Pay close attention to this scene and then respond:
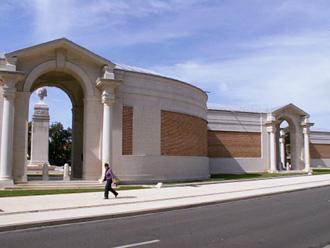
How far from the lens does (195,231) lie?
11.2 meters

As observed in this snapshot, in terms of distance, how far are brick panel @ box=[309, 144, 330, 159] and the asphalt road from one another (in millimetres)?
55315

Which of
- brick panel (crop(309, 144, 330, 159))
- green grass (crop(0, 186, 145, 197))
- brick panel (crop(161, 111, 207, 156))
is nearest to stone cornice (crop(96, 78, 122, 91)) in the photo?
brick panel (crop(161, 111, 207, 156))

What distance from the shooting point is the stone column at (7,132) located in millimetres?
23812

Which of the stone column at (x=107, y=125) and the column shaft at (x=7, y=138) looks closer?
the column shaft at (x=7, y=138)

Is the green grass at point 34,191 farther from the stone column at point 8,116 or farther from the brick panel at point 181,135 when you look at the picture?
the brick panel at point 181,135

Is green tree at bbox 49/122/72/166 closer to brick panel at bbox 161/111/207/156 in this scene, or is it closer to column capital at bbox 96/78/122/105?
brick panel at bbox 161/111/207/156

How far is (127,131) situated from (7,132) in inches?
285

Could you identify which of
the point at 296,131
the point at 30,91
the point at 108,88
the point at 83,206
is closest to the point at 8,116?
the point at 30,91

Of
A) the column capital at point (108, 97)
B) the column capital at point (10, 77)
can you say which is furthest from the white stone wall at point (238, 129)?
the column capital at point (10, 77)

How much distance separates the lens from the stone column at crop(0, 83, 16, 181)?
23812 mm

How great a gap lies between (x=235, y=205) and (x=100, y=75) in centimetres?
1323

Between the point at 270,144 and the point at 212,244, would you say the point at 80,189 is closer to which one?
the point at 212,244

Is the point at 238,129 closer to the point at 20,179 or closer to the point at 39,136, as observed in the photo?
the point at 39,136

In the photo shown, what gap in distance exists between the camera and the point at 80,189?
23.5 meters
